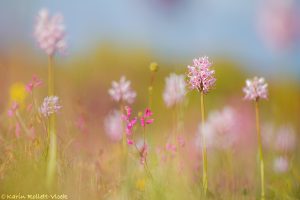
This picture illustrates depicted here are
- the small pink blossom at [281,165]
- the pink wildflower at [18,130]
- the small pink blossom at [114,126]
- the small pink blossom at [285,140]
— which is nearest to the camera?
the pink wildflower at [18,130]

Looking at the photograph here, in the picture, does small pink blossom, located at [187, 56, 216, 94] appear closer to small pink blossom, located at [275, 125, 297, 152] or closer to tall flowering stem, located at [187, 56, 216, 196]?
tall flowering stem, located at [187, 56, 216, 196]

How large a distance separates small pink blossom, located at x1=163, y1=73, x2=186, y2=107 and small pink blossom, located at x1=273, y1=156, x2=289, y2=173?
3.50 feet

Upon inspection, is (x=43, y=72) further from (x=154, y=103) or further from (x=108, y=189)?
(x=108, y=189)

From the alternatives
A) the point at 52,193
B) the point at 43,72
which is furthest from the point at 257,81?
the point at 43,72

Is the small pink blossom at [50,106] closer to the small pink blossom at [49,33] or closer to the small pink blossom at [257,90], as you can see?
the small pink blossom at [49,33]

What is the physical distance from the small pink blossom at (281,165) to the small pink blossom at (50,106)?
5.94 feet

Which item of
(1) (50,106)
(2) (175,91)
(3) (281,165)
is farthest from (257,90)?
(3) (281,165)

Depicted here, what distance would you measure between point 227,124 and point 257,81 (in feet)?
4.04

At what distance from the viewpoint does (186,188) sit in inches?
98.5

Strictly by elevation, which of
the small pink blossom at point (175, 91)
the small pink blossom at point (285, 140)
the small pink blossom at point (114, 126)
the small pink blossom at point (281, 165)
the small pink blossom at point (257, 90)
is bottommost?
the small pink blossom at point (281, 165)

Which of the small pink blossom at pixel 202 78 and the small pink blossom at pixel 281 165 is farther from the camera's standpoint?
the small pink blossom at pixel 281 165

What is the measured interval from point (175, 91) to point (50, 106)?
789 millimetres

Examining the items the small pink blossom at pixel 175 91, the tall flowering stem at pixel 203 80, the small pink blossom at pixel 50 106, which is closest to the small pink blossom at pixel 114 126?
the small pink blossom at pixel 175 91

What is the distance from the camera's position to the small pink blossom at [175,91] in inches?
123
